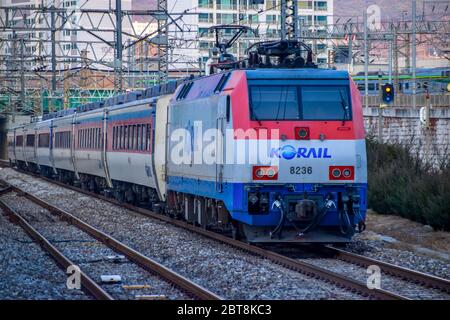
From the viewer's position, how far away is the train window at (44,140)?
4541cm

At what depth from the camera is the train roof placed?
15711 millimetres

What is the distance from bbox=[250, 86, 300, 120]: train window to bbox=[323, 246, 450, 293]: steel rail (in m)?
2.21

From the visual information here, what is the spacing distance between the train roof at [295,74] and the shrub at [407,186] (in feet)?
13.5

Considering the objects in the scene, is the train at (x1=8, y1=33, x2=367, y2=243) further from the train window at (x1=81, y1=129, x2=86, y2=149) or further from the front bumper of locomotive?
the train window at (x1=81, y1=129, x2=86, y2=149)

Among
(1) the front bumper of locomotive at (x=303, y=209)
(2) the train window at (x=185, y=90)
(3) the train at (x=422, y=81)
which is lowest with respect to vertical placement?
(1) the front bumper of locomotive at (x=303, y=209)

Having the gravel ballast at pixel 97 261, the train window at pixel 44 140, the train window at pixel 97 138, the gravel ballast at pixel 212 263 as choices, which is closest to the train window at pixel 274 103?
the gravel ballast at pixel 212 263

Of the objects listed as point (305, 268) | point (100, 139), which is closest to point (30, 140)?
point (100, 139)

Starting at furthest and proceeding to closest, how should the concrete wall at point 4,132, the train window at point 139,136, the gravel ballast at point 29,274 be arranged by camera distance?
the concrete wall at point 4,132
the train window at point 139,136
the gravel ballast at point 29,274

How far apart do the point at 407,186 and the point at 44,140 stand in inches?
1114

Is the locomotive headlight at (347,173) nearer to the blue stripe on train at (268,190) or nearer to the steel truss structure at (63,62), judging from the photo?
the blue stripe on train at (268,190)

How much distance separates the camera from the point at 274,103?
15.6 meters

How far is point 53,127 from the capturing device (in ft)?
144

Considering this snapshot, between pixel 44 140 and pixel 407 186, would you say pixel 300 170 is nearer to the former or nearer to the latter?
pixel 407 186

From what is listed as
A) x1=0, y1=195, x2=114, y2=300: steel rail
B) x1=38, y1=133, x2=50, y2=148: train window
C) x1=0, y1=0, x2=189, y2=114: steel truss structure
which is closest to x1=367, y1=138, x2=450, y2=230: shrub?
x1=0, y1=195, x2=114, y2=300: steel rail
